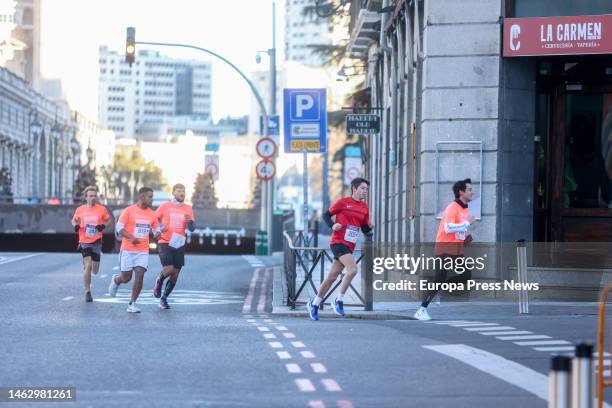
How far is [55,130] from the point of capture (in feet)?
275

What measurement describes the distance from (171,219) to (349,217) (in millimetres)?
3670

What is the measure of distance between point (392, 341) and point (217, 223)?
6420 centimetres

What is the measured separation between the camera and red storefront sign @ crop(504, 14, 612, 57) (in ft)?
72.6

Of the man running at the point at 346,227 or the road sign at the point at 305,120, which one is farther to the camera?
the road sign at the point at 305,120

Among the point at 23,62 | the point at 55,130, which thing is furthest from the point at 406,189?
the point at 23,62

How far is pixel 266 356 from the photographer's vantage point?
530 inches

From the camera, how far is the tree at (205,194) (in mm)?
82250

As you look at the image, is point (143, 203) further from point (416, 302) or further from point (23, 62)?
point (23, 62)

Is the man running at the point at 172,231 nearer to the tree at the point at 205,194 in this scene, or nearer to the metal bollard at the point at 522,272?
the metal bollard at the point at 522,272

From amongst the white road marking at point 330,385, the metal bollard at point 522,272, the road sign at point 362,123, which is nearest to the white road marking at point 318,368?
the white road marking at point 330,385

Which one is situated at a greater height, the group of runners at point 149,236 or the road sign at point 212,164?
the road sign at point 212,164

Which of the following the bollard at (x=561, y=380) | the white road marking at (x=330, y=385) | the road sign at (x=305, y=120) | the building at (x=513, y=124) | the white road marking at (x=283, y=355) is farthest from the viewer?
the road sign at (x=305, y=120)

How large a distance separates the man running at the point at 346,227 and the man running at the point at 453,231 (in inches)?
40.4

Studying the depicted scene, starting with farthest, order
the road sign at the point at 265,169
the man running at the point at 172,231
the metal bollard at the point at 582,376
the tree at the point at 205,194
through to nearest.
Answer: the tree at the point at 205,194, the road sign at the point at 265,169, the man running at the point at 172,231, the metal bollard at the point at 582,376
